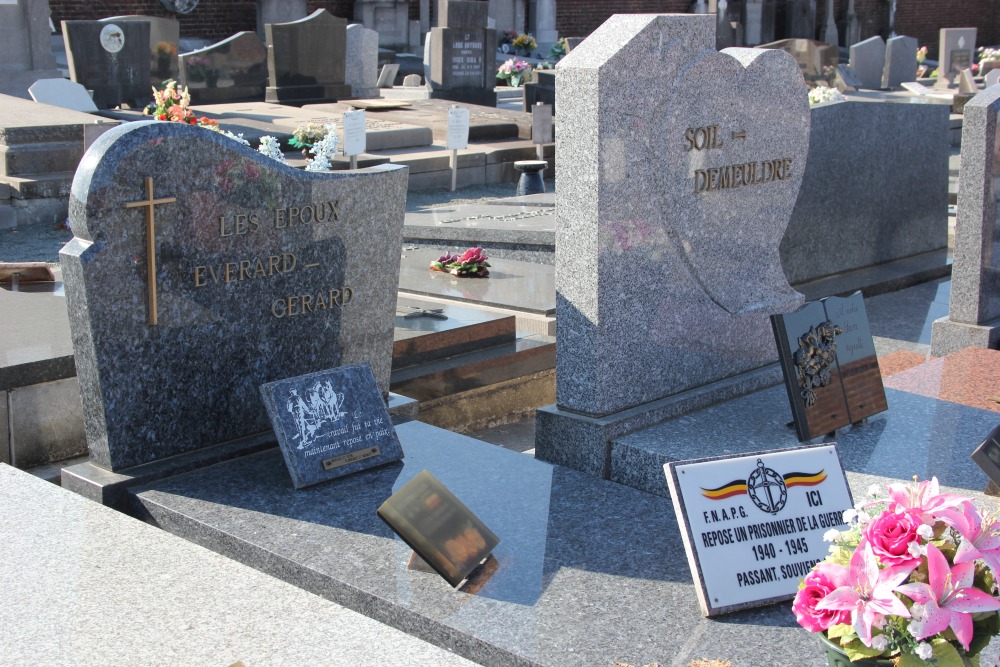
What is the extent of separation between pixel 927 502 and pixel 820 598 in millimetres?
257

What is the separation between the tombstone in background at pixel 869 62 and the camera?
22.4 m

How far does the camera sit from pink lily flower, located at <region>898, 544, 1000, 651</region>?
1.88 m

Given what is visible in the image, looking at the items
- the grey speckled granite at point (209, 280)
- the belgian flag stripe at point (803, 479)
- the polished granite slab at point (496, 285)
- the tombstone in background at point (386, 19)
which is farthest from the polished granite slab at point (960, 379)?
the tombstone in background at point (386, 19)

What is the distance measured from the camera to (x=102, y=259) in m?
3.64

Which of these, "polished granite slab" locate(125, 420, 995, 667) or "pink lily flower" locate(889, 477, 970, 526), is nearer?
"pink lily flower" locate(889, 477, 970, 526)

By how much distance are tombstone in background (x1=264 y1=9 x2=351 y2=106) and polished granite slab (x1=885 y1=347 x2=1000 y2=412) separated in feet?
37.5

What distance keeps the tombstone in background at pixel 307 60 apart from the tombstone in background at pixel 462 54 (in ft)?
5.13

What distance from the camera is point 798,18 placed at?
101ft

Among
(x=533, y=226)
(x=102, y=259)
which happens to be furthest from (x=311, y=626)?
(x=533, y=226)

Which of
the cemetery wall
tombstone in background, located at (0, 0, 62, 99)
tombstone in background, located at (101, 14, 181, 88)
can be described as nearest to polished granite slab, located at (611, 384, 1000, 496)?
tombstone in background, located at (0, 0, 62, 99)

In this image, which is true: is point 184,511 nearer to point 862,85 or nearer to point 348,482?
point 348,482

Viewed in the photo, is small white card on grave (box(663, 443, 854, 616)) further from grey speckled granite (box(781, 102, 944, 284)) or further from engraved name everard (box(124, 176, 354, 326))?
grey speckled granite (box(781, 102, 944, 284))

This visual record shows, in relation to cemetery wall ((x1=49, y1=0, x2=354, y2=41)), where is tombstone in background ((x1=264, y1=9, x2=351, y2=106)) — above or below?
below

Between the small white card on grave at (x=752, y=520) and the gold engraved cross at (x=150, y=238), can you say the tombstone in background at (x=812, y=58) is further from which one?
the small white card on grave at (x=752, y=520)
